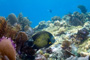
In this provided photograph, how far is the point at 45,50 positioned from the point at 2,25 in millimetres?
1738

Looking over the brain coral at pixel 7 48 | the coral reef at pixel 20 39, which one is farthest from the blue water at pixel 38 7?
the brain coral at pixel 7 48

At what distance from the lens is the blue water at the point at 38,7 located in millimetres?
122188

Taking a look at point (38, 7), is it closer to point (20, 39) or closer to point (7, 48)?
point (20, 39)

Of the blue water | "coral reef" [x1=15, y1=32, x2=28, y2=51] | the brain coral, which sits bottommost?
the brain coral

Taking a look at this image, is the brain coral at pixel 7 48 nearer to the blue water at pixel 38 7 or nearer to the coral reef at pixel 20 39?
the coral reef at pixel 20 39

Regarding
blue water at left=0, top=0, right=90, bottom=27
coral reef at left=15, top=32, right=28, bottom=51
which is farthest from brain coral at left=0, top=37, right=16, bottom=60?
blue water at left=0, top=0, right=90, bottom=27

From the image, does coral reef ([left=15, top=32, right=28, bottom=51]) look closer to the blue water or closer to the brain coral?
the brain coral

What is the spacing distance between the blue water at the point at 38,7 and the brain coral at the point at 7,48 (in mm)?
116523

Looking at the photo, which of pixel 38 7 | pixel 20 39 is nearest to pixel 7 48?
pixel 20 39

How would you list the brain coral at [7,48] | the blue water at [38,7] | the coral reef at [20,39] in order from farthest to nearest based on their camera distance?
the blue water at [38,7] → the coral reef at [20,39] → the brain coral at [7,48]

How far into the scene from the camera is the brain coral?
4.69 ft

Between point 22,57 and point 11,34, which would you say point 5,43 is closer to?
point 22,57

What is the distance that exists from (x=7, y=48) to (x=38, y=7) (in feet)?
510

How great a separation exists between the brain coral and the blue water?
382 feet
